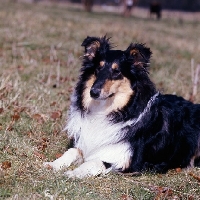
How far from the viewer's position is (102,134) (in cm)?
515

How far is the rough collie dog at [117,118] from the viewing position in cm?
497

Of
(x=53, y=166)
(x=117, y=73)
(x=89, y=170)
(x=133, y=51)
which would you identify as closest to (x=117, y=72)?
(x=117, y=73)

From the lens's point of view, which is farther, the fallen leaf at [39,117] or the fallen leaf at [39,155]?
the fallen leaf at [39,117]

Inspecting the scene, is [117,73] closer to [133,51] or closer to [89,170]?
[133,51]

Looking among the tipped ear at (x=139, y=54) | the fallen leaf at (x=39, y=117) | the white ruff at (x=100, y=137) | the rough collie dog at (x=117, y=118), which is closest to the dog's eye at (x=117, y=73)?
the rough collie dog at (x=117, y=118)

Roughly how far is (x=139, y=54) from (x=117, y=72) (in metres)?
0.36

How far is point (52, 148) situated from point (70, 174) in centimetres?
107

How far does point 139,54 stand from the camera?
503cm

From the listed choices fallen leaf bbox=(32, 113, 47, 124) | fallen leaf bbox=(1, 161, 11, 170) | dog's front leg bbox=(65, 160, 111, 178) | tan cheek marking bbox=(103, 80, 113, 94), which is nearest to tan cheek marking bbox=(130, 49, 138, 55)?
tan cheek marking bbox=(103, 80, 113, 94)

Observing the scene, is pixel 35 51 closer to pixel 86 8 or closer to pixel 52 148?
pixel 52 148

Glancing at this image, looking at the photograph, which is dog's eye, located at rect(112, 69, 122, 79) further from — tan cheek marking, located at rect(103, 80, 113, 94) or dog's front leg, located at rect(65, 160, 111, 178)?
dog's front leg, located at rect(65, 160, 111, 178)

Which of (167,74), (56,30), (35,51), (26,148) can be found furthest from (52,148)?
(56,30)

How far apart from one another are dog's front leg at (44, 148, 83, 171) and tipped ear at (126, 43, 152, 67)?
4.47 ft

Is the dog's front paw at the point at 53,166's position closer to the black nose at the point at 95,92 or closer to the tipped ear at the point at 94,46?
the black nose at the point at 95,92
